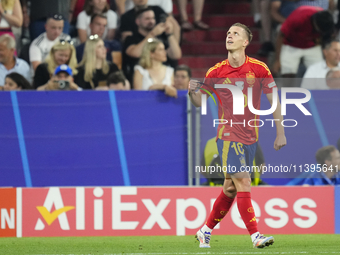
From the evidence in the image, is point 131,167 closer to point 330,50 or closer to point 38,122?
point 38,122

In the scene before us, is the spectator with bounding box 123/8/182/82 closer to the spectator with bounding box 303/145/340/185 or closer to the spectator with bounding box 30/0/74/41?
the spectator with bounding box 30/0/74/41

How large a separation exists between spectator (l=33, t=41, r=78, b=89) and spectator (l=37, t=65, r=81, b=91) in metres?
0.27

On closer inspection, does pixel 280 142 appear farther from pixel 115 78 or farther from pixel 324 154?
pixel 115 78

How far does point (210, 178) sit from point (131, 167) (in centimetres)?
98

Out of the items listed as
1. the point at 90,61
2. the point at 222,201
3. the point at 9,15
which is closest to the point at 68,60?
the point at 90,61

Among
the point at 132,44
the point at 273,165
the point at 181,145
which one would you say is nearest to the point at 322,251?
the point at 273,165

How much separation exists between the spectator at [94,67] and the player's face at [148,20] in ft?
2.86

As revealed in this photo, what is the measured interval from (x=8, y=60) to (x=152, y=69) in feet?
6.44

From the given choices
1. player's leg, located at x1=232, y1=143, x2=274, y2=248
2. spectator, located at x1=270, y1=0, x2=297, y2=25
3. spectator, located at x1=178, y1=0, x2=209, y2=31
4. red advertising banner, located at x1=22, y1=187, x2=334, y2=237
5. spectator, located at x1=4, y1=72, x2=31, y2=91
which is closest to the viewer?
player's leg, located at x1=232, y1=143, x2=274, y2=248

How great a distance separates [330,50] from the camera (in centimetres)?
865

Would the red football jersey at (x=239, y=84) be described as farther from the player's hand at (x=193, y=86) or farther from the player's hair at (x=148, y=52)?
the player's hair at (x=148, y=52)

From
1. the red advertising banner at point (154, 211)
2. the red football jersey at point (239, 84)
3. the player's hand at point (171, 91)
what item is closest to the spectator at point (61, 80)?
the player's hand at point (171, 91)

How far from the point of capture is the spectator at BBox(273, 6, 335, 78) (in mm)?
9336

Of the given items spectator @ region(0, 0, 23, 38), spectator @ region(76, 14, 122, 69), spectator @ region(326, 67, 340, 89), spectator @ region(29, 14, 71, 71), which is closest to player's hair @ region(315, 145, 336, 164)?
spectator @ region(326, 67, 340, 89)
